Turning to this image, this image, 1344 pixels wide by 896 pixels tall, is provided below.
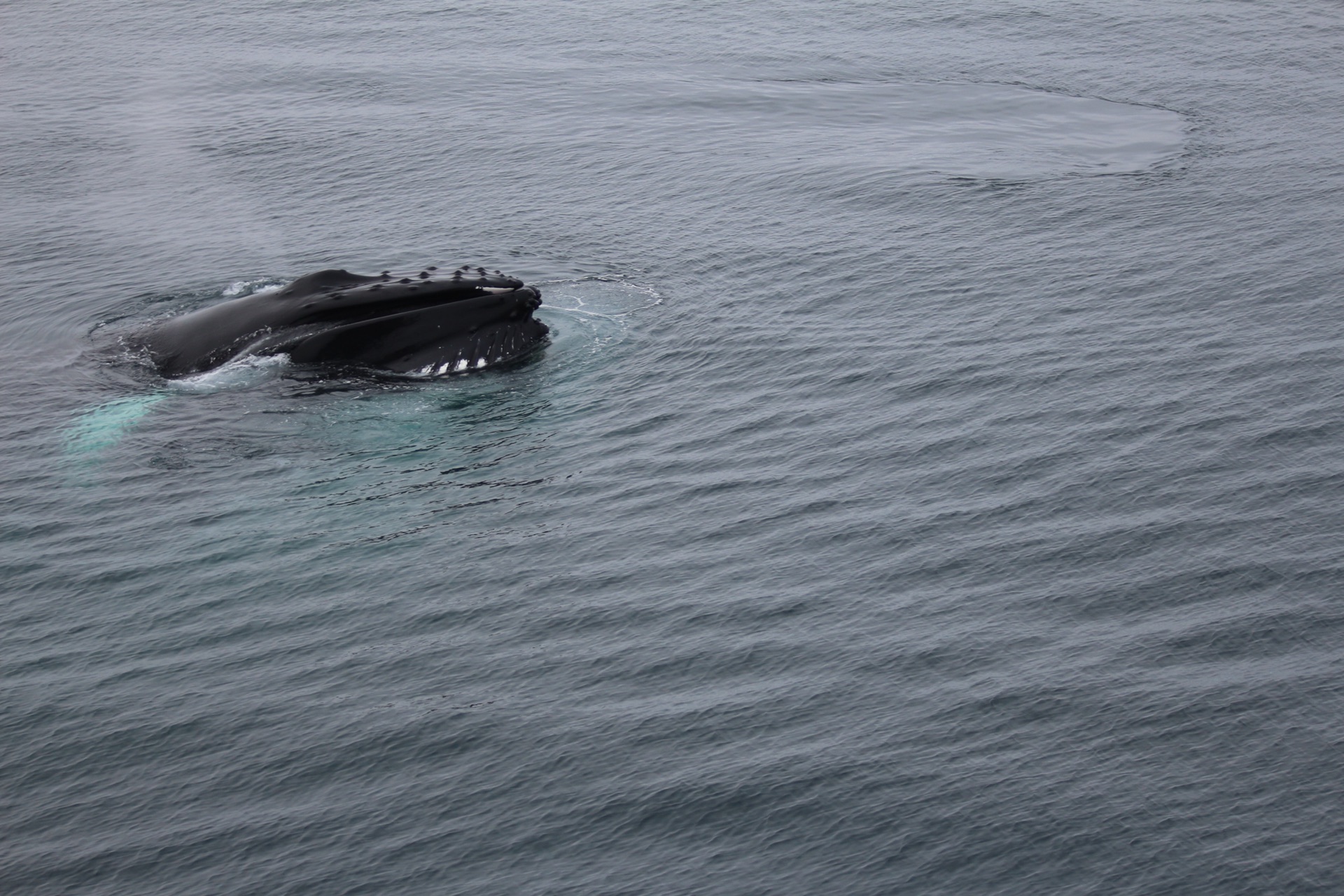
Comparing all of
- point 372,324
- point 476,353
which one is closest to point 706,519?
point 476,353

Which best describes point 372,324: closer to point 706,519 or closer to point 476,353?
point 476,353

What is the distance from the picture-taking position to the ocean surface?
62.7 feet

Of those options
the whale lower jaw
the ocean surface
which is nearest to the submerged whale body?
the whale lower jaw

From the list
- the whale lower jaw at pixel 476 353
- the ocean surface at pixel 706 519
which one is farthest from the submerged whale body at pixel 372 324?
the ocean surface at pixel 706 519

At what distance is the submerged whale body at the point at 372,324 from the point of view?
101 feet

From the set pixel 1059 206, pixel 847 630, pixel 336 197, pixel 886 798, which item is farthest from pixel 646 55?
pixel 886 798

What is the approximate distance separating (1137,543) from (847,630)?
5.84 metres

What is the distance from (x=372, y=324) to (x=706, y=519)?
9043mm

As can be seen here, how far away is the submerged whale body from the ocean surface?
0.80 metres

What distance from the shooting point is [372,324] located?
30891 mm

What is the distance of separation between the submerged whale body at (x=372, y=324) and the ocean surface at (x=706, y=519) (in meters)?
0.80

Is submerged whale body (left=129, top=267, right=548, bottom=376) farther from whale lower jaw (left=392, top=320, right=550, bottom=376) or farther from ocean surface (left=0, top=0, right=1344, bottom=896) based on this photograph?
ocean surface (left=0, top=0, right=1344, bottom=896)

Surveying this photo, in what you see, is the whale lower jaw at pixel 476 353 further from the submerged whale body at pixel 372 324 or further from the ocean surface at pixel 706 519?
the ocean surface at pixel 706 519

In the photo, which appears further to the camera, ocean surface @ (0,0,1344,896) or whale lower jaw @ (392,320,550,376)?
whale lower jaw @ (392,320,550,376)
